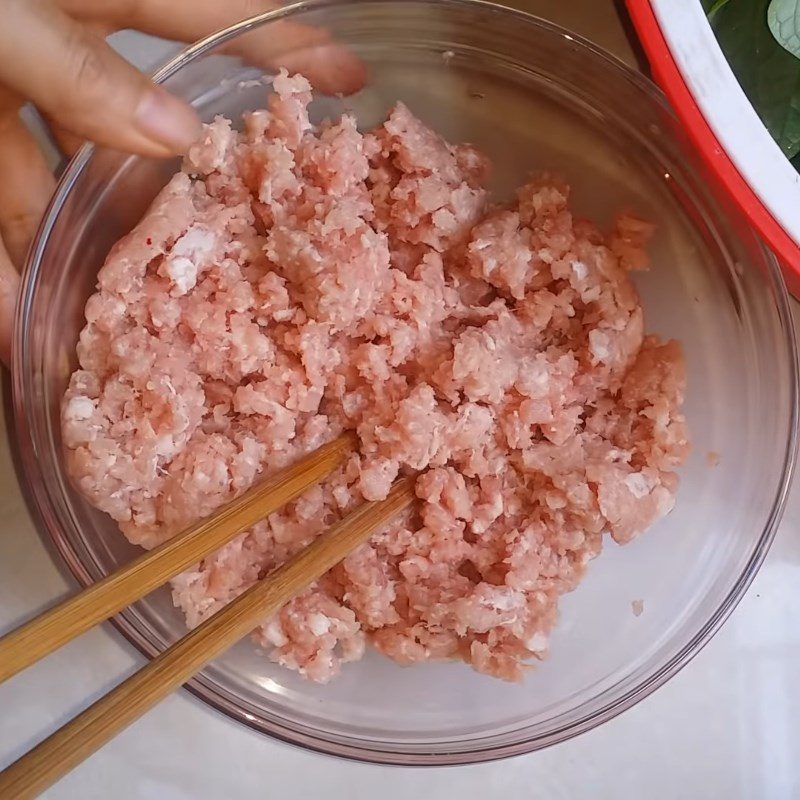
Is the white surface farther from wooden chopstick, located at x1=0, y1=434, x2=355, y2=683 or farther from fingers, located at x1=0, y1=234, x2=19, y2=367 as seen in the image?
fingers, located at x1=0, y1=234, x2=19, y2=367

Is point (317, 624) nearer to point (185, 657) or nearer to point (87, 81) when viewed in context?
point (185, 657)

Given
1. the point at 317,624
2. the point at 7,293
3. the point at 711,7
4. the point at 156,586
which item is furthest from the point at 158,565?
the point at 711,7

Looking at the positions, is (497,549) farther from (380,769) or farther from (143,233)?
(143,233)

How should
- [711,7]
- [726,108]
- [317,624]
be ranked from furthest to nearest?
[317,624]
[711,7]
[726,108]

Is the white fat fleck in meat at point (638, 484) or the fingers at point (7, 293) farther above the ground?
the fingers at point (7, 293)

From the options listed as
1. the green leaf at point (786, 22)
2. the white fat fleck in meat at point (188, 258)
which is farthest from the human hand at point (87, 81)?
the green leaf at point (786, 22)

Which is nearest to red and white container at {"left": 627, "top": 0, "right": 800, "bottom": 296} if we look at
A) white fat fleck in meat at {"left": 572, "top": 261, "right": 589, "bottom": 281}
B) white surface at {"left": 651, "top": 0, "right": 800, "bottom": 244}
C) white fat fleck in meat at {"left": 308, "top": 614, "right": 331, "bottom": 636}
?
white surface at {"left": 651, "top": 0, "right": 800, "bottom": 244}

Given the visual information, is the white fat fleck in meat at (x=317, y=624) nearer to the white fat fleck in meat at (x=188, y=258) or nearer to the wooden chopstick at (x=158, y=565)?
the wooden chopstick at (x=158, y=565)
